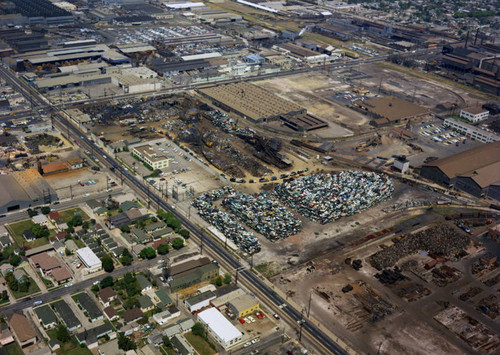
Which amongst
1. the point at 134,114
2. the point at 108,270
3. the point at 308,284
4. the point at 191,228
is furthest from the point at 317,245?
A: the point at 134,114

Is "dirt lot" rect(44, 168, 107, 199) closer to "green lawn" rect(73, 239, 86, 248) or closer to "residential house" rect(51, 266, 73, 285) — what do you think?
"green lawn" rect(73, 239, 86, 248)

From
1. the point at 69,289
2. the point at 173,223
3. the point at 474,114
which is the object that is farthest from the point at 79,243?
the point at 474,114

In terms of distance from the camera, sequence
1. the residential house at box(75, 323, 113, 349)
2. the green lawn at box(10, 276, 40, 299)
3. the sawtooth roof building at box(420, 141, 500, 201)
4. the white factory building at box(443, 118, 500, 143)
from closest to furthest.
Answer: the residential house at box(75, 323, 113, 349) < the green lawn at box(10, 276, 40, 299) < the sawtooth roof building at box(420, 141, 500, 201) < the white factory building at box(443, 118, 500, 143)

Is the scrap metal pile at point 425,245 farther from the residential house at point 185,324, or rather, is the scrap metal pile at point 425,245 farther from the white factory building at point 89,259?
the white factory building at point 89,259

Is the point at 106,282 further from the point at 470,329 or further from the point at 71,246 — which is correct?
the point at 470,329

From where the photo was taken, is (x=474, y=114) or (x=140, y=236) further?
(x=474, y=114)

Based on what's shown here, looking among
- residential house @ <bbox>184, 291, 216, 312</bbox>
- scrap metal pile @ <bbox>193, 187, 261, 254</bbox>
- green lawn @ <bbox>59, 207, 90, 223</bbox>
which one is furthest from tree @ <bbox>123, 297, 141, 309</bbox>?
green lawn @ <bbox>59, 207, 90, 223</bbox>
